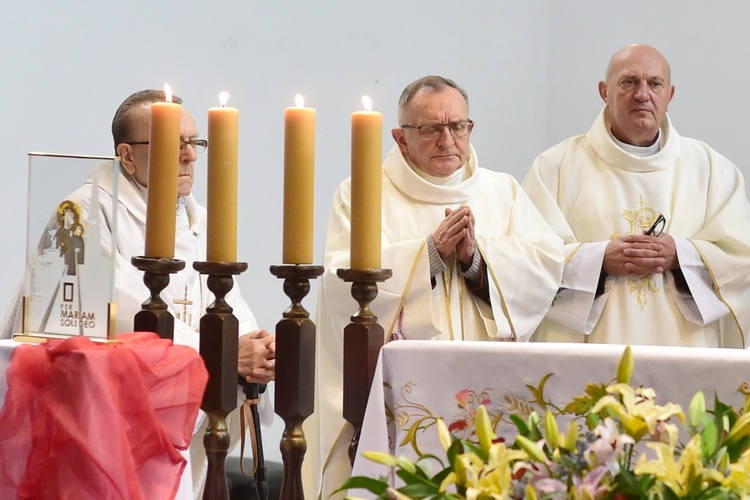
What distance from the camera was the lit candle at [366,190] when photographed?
209 centimetres

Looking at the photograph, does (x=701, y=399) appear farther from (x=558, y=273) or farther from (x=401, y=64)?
(x=401, y=64)

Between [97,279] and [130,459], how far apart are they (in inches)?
→ 13.2

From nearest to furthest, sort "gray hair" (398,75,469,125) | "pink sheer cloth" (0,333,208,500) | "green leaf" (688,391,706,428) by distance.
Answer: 1. "green leaf" (688,391,706,428)
2. "pink sheer cloth" (0,333,208,500)
3. "gray hair" (398,75,469,125)

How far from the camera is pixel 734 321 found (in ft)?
14.0

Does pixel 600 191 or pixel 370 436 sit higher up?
pixel 600 191

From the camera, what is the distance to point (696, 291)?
4141mm

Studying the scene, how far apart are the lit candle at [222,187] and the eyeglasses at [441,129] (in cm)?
178

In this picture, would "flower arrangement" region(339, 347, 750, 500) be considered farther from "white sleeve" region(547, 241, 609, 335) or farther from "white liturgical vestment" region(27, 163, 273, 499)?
"white sleeve" region(547, 241, 609, 335)

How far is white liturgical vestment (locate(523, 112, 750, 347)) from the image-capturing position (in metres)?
4.16

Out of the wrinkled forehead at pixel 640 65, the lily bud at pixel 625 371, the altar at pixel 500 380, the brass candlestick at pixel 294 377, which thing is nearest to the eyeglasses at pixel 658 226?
the wrinkled forehead at pixel 640 65

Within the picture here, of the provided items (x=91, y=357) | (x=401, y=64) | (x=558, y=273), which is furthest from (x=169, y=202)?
(x=401, y=64)

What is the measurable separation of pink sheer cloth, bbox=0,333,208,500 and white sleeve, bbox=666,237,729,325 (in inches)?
106

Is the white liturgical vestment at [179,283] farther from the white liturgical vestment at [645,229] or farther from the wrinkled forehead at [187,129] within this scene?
the white liturgical vestment at [645,229]

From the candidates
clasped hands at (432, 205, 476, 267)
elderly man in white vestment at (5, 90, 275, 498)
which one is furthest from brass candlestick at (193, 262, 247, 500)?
clasped hands at (432, 205, 476, 267)
